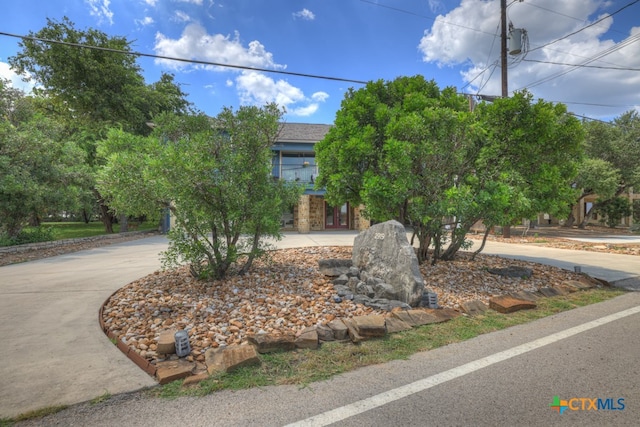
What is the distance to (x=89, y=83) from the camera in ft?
60.7

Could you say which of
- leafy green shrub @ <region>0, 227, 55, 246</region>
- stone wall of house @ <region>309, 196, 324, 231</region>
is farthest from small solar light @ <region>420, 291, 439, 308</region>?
stone wall of house @ <region>309, 196, 324, 231</region>

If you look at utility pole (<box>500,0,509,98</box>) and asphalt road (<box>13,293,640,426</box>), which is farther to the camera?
utility pole (<box>500,0,509,98</box>)

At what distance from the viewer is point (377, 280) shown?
17.3 ft

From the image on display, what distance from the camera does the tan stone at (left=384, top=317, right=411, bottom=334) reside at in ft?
12.5

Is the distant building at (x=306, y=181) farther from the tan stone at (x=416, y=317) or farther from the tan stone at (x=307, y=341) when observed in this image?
the tan stone at (x=307, y=341)

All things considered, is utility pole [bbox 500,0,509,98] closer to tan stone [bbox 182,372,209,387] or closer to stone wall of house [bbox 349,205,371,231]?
stone wall of house [bbox 349,205,371,231]

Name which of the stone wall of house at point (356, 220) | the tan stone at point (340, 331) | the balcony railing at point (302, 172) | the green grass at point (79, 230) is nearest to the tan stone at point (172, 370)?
the tan stone at point (340, 331)

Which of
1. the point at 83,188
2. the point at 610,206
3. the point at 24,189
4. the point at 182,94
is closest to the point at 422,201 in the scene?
the point at 24,189

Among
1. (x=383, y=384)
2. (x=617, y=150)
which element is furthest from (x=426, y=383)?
(x=617, y=150)

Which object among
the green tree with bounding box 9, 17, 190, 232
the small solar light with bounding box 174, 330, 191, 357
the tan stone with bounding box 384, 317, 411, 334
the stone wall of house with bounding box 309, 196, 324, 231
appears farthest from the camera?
the stone wall of house with bounding box 309, 196, 324, 231

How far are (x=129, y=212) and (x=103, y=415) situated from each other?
13.0ft

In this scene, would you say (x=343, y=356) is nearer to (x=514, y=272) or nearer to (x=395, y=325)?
(x=395, y=325)

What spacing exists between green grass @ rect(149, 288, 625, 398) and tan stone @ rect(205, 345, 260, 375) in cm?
6

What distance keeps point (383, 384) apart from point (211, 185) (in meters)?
3.59
